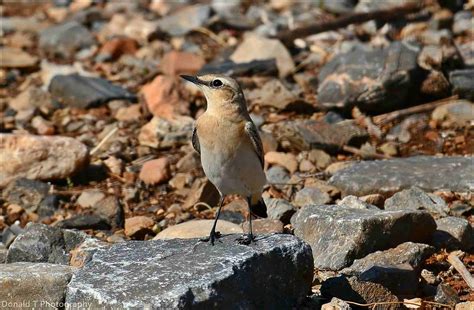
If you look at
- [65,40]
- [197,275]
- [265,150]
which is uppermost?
[197,275]

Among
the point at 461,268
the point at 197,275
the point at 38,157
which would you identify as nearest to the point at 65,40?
the point at 38,157

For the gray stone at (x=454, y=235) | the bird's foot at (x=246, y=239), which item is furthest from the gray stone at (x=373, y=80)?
the bird's foot at (x=246, y=239)

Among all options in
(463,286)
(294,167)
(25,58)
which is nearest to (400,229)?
(463,286)

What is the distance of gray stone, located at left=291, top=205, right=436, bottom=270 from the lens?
6887mm

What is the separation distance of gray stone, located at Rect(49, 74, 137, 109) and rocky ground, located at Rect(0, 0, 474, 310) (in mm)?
26

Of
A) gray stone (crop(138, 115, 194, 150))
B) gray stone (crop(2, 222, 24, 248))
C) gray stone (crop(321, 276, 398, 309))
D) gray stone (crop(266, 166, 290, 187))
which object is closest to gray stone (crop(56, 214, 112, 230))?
gray stone (crop(2, 222, 24, 248))

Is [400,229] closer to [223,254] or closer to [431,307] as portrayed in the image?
[431,307]

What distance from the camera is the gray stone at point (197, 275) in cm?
531

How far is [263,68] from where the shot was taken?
11695 millimetres

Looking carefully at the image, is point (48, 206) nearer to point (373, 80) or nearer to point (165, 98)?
point (165, 98)

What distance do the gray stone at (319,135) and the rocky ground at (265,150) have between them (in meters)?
0.02

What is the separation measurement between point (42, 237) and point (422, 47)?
570 centimetres

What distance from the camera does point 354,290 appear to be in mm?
6312

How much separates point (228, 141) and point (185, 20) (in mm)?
7912
